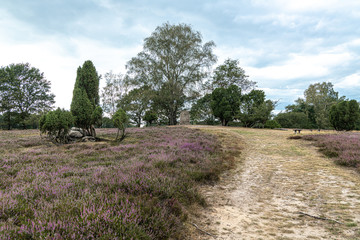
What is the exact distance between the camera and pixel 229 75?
39.1m

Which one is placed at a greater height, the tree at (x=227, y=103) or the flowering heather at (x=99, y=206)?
the tree at (x=227, y=103)

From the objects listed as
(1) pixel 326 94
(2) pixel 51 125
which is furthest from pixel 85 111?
(1) pixel 326 94

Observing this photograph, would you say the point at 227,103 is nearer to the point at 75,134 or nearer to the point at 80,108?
the point at 75,134

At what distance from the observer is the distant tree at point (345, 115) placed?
59.2ft

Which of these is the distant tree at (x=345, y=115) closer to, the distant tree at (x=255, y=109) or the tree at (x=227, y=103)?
the distant tree at (x=255, y=109)

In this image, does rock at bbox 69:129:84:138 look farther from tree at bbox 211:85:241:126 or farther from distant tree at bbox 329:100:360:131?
distant tree at bbox 329:100:360:131

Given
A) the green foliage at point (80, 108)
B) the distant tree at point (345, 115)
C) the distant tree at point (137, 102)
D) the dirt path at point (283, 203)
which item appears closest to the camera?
the dirt path at point (283, 203)

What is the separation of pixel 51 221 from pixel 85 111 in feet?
36.0

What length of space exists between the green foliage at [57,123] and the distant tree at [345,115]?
24.5 m

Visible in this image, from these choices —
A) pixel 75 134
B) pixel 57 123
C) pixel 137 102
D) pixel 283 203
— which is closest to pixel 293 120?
pixel 137 102

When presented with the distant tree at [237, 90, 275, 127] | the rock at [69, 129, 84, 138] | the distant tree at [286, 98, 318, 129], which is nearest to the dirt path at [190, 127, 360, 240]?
the rock at [69, 129, 84, 138]

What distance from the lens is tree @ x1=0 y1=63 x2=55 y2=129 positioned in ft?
115

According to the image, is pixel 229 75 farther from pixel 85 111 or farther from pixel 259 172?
pixel 259 172

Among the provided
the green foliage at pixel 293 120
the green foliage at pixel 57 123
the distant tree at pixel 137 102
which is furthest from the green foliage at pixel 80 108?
the green foliage at pixel 293 120
